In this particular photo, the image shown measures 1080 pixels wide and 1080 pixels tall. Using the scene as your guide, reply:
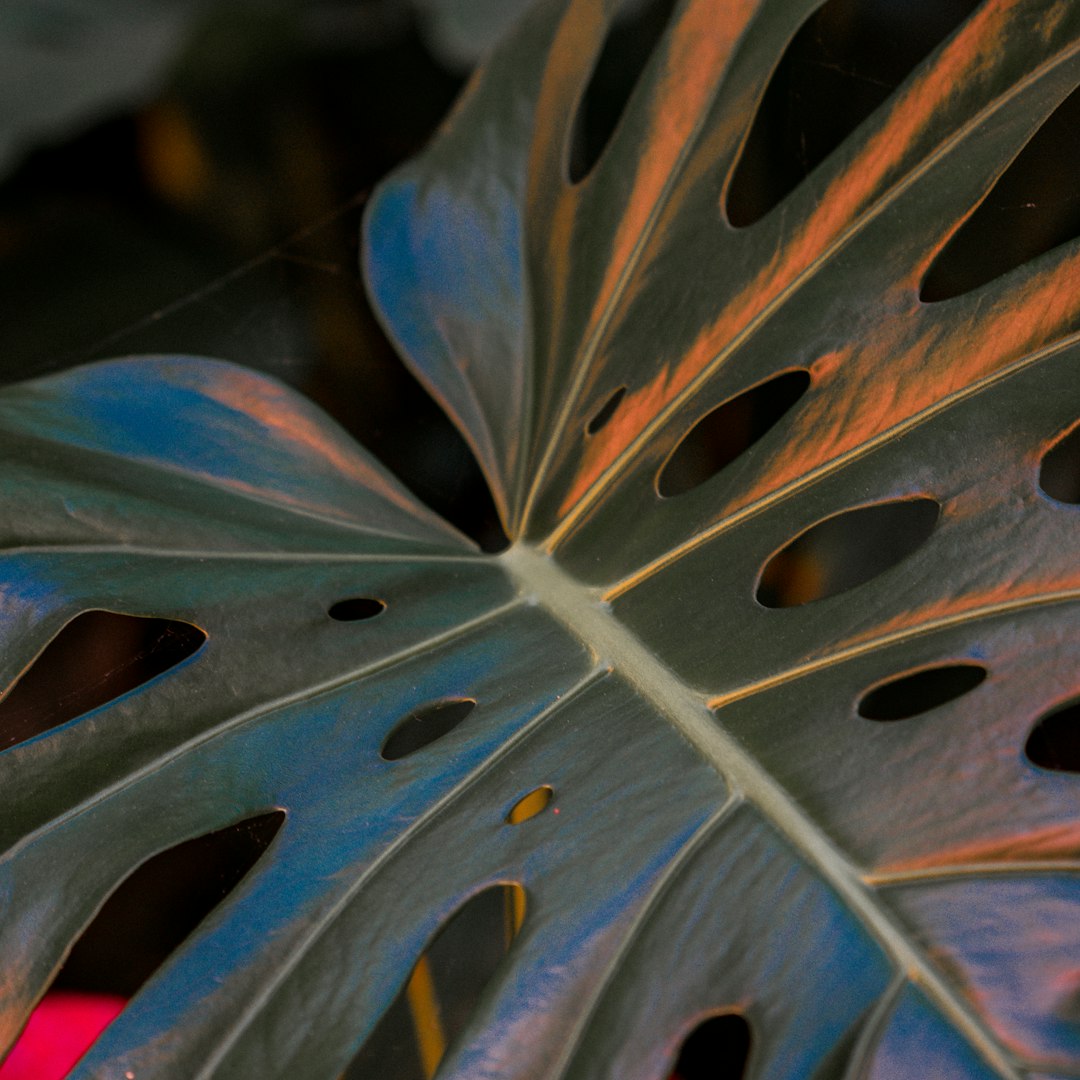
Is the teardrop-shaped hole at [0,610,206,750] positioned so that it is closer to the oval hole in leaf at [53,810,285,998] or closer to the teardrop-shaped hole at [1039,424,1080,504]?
the oval hole in leaf at [53,810,285,998]

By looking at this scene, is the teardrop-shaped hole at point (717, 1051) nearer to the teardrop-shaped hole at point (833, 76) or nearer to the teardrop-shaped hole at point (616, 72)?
the teardrop-shaped hole at point (833, 76)

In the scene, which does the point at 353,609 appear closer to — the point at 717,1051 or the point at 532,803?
the point at 532,803

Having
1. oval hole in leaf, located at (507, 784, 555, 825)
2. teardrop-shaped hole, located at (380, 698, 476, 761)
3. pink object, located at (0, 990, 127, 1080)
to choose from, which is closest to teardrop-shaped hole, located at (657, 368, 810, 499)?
teardrop-shaped hole, located at (380, 698, 476, 761)

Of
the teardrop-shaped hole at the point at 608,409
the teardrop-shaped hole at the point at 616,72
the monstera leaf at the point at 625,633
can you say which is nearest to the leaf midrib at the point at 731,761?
the monstera leaf at the point at 625,633

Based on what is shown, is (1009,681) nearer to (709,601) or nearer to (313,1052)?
(709,601)

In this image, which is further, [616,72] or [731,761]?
[616,72]

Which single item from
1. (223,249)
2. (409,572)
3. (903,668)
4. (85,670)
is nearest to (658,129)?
(409,572)

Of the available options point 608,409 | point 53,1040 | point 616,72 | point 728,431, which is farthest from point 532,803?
Result: point 616,72
